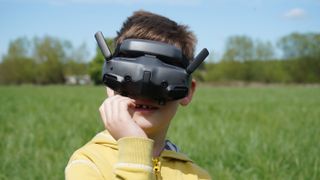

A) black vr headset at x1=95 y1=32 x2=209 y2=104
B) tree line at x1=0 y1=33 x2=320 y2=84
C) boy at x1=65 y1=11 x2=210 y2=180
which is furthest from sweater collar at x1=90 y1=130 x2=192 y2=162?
tree line at x1=0 y1=33 x2=320 y2=84

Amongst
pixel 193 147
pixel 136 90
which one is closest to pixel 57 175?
pixel 193 147

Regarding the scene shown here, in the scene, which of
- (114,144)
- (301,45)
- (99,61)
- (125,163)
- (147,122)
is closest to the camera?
(125,163)

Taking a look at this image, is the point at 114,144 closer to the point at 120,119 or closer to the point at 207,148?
the point at 120,119

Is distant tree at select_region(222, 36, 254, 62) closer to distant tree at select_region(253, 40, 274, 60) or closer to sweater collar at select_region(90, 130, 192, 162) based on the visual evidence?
distant tree at select_region(253, 40, 274, 60)

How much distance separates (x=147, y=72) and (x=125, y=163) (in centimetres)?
28

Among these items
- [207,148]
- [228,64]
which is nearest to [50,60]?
[228,64]

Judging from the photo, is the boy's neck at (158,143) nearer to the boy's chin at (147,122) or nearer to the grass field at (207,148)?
the boy's chin at (147,122)

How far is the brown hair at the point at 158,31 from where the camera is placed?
1704mm

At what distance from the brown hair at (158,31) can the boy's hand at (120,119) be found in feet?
0.97

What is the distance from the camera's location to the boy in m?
1.44

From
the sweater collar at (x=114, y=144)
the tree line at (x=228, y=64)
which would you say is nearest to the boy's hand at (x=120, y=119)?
the sweater collar at (x=114, y=144)

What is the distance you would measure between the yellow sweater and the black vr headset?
0.15 metres

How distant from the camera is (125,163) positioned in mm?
1429

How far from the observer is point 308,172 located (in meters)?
3.77
